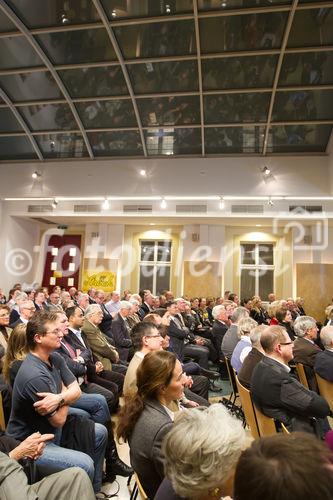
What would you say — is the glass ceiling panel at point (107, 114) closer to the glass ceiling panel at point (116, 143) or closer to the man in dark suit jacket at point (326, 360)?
the glass ceiling panel at point (116, 143)

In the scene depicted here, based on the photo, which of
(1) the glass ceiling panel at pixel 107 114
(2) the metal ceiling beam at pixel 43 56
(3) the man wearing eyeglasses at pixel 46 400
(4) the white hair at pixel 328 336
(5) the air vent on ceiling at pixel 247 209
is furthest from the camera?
(5) the air vent on ceiling at pixel 247 209

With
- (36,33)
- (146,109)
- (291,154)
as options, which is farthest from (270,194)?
(36,33)

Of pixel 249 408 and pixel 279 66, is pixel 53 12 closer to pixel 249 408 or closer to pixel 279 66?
pixel 279 66

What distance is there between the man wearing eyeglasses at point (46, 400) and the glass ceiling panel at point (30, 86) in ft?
28.3

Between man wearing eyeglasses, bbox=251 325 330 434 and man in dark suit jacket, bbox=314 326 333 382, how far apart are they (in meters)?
0.99

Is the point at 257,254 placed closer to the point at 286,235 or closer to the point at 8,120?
the point at 286,235

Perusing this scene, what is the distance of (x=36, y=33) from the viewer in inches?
317

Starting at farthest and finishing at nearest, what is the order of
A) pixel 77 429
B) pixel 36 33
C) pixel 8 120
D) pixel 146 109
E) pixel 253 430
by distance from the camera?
1. pixel 8 120
2. pixel 146 109
3. pixel 36 33
4. pixel 253 430
5. pixel 77 429

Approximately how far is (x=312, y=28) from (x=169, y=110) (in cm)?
376

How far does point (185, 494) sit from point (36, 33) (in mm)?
9299

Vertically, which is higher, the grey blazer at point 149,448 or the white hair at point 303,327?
the white hair at point 303,327

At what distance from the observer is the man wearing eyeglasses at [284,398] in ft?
7.97

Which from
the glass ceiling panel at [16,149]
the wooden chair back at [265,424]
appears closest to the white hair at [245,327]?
the wooden chair back at [265,424]

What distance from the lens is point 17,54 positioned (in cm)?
874
